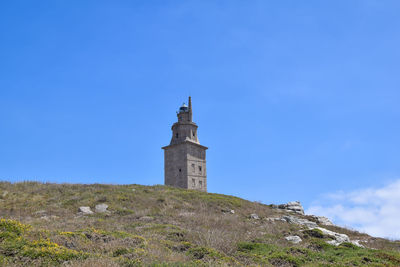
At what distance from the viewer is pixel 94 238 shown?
12586 millimetres

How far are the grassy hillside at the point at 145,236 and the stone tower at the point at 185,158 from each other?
18.5m

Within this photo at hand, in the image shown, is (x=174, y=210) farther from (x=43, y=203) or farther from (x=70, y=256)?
(x=70, y=256)

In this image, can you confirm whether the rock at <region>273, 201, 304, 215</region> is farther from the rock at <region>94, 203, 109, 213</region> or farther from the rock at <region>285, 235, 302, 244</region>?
the rock at <region>94, 203, 109, 213</region>

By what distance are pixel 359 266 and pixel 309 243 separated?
4.97 m

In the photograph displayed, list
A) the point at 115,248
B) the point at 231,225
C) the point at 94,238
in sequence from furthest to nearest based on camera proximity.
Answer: the point at 231,225
the point at 94,238
the point at 115,248

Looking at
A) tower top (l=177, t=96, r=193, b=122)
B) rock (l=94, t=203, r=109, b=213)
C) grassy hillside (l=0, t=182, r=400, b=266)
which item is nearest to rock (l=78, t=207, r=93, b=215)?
grassy hillside (l=0, t=182, r=400, b=266)

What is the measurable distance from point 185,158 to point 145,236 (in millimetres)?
35624

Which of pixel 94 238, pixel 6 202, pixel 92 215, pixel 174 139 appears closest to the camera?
pixel 94 238

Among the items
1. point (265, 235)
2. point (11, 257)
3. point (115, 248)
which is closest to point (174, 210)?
point (265, 235)

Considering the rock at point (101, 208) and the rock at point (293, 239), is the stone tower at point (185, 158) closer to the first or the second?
the rock at point (101, 208)

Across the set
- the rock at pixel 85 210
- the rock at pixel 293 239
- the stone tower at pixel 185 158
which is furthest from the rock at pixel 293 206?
the rock at pixel 85 210

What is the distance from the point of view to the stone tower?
4972 centimetres

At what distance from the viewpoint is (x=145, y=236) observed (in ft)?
47.1

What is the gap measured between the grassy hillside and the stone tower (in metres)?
18.5
